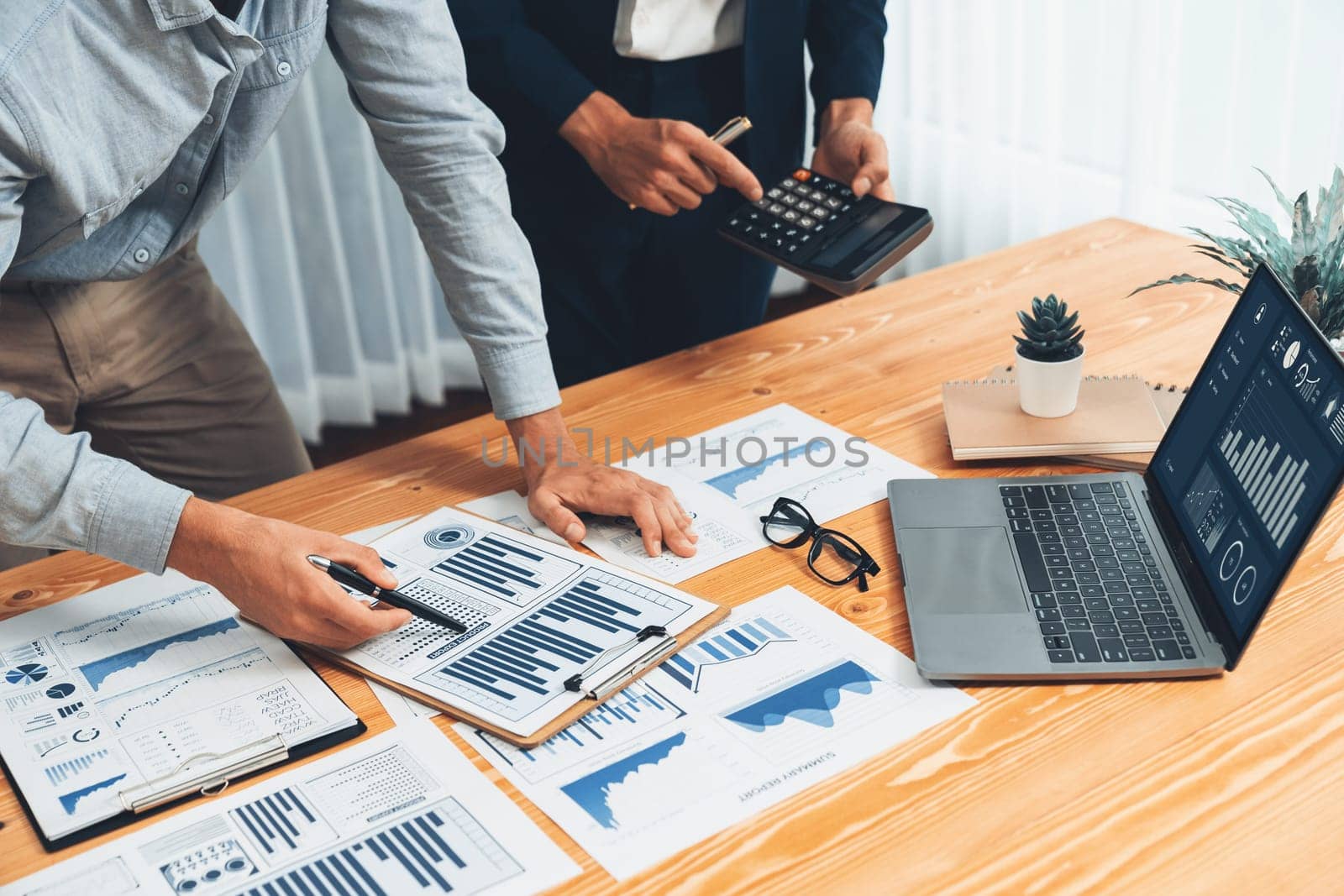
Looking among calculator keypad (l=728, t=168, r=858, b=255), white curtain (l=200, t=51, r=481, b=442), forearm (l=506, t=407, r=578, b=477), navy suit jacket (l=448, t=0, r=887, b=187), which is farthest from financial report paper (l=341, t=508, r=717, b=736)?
white curtain (l=200, t=51, r=481, b=442)

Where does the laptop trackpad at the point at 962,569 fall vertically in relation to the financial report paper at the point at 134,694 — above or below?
above

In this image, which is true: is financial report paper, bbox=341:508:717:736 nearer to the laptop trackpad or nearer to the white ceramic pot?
the laptop trackpad

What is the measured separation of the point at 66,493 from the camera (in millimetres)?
976

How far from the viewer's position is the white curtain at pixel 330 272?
267cm

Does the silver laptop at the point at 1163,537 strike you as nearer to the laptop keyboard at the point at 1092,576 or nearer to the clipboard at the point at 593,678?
the laptop keyboard at the point at 1092,576

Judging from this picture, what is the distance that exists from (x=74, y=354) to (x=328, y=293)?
4.93 feet

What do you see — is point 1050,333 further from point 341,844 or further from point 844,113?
point 341,844

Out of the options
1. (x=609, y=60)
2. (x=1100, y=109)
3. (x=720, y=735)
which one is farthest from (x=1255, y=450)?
(x=1100, y=109)

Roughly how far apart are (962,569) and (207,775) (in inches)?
23.6

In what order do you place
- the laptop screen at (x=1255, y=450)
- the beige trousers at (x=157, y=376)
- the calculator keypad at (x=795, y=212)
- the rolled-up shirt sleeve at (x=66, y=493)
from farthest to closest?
1. the calculator keypad at (x=795, y=212)
2. the beige trousers at (x=157, y=376)
3. the rolled-up shirt sleeve at (x=66, y=493)
4. the laptop screen at (x=1255, y=450)

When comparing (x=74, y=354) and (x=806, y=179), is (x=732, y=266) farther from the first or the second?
(x=74, y=354)

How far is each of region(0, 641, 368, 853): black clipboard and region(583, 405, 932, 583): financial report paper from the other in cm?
32

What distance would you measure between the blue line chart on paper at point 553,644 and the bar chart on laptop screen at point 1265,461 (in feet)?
1.44

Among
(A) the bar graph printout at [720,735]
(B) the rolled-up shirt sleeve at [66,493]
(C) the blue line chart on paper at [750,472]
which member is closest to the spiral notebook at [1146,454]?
(C) the blue line chart on paper at [750,472]
